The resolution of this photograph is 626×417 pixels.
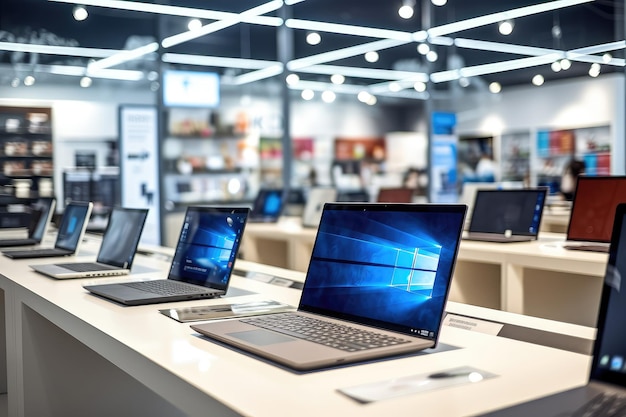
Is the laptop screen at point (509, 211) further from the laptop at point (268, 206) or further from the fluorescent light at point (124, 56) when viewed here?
the fluorescent light at point (124, 56)

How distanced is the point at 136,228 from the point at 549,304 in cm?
202

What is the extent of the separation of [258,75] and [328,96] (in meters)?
0.98

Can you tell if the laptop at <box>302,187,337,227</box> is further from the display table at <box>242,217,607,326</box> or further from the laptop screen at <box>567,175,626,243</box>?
the laptop screen at <box>567,175,626,243</box>

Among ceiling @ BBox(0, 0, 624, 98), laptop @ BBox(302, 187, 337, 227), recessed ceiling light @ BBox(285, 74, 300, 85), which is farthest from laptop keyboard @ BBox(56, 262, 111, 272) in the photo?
recessed ceiling light @ BBox(285, 74, 300, 85)

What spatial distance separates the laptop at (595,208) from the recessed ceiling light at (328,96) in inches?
231

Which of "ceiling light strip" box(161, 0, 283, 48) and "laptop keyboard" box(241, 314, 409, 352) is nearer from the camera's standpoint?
"laptop keyboard" box(241, 314, 409, 352)

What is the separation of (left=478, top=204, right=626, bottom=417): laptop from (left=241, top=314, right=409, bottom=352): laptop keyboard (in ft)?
1.03

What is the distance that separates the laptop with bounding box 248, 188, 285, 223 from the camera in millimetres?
6191

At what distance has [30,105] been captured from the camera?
23.2ft

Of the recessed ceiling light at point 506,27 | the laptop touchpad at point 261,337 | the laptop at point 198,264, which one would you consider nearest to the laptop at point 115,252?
the laptop at point 198,264

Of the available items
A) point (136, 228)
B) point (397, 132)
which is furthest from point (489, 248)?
point (397, 132)

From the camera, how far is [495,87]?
324 inches

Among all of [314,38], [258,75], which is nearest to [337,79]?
[314,38]

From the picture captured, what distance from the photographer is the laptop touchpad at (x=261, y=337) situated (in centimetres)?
136
